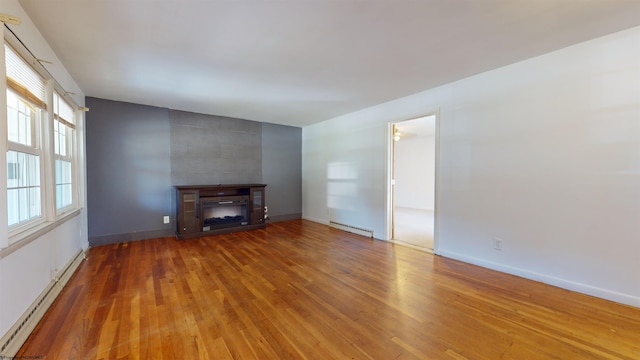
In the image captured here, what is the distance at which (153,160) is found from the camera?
4.52 meters

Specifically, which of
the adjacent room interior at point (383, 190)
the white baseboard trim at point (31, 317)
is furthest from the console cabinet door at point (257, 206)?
the white baseboard trim at point (31, 317)

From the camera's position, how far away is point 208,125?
201 inches

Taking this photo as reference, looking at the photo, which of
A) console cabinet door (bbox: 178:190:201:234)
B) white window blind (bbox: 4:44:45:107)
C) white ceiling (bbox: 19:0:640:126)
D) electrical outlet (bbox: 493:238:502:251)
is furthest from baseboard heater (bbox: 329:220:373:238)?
white window blind (bbox: 4:44:45:107)

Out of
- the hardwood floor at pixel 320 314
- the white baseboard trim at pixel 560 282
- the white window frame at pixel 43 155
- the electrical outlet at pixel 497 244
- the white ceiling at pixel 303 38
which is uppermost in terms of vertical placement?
the white ceiling at pixel 303 38

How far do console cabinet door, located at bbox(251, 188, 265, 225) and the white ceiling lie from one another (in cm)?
236

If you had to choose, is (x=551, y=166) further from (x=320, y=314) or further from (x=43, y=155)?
(x=43, y=155)

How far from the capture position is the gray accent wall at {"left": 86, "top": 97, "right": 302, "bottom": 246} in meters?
4.05

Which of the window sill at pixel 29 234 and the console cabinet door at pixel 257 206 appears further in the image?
the console cabinet door at pixel 257 206

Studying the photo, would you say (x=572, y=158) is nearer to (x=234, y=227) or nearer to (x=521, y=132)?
(x=521, y=132)

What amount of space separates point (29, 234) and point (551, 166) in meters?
4.79

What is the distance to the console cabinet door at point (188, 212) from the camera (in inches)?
174

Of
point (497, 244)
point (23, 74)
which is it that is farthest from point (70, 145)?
point (497, 244)

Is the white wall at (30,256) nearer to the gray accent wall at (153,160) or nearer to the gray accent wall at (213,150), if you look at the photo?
the gray accent wall at (153,160)

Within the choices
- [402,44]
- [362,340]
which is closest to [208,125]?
[402,44]
